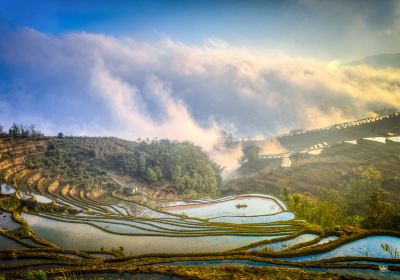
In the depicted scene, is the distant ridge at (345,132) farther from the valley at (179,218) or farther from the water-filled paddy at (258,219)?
the water-filled paddy at (258,219)

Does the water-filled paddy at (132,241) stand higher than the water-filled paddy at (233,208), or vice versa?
the water-filled paddy at (233,208)

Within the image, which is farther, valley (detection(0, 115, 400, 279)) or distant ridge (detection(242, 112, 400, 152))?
distant ridge (detection(242, 112, 400, 152))

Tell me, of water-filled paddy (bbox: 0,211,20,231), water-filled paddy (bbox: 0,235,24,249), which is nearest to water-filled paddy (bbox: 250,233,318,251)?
water-filled paddy (bbox: 0,235,24,249)

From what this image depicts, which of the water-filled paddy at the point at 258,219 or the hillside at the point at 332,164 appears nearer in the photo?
the water-filled paddy at the point at 258,219

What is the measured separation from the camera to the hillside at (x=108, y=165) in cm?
6159

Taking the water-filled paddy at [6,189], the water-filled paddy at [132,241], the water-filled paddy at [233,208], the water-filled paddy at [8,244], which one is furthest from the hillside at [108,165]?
the water-filled paddy at [8,244]

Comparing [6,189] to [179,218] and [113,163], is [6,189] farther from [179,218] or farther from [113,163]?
[113,163]

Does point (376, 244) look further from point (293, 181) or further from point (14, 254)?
point (293, 181)

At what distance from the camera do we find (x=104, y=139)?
10031 centimetres

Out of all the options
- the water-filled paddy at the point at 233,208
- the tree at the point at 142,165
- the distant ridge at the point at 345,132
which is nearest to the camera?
the water-filled paddy at the point at 233,208

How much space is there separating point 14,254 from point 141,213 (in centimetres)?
2365

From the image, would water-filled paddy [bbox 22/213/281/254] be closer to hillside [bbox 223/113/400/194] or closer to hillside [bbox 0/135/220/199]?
hillside [bbox 0/135/220/199]

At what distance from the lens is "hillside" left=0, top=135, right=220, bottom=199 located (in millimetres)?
61594

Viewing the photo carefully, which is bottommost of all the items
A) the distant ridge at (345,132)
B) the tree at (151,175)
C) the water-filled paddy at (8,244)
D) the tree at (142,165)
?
the water-filled paddy at (8,244)
